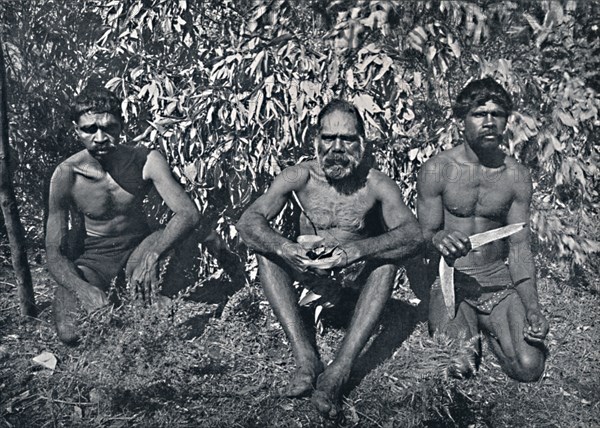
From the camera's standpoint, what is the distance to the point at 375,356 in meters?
3.17

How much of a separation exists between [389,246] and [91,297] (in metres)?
1.39

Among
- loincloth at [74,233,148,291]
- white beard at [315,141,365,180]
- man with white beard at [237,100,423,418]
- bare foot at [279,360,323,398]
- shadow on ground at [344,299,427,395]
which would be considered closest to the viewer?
bare foot at [279,360,323,398]

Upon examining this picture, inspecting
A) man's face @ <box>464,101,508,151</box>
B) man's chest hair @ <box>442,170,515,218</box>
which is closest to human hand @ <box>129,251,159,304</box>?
man's chest hair @ <box>442,170,515,218</box>

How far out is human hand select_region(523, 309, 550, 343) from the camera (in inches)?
116

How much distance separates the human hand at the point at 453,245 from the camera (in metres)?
2.95

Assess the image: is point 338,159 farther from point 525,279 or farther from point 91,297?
Result: point 91,297

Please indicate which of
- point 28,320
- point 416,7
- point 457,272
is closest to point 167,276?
point 28,320

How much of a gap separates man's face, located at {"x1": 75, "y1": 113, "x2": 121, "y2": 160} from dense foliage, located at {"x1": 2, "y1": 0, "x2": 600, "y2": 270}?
35 cm

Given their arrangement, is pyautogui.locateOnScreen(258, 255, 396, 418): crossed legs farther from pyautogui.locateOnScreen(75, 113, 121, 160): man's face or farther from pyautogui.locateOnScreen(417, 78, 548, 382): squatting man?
pyautogui.locateOnScreen(75, 113, 121, 160): man's face

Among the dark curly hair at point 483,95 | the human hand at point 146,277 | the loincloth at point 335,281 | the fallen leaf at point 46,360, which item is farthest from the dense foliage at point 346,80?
the fallen leaf at point 46,360

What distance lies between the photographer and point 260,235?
3035 mm

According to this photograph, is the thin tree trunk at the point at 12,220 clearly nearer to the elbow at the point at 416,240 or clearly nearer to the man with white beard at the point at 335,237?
the man with white beard at the point at 335,237

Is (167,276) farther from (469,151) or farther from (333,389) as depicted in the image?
(469,151)

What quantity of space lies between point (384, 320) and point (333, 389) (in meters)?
0.98
